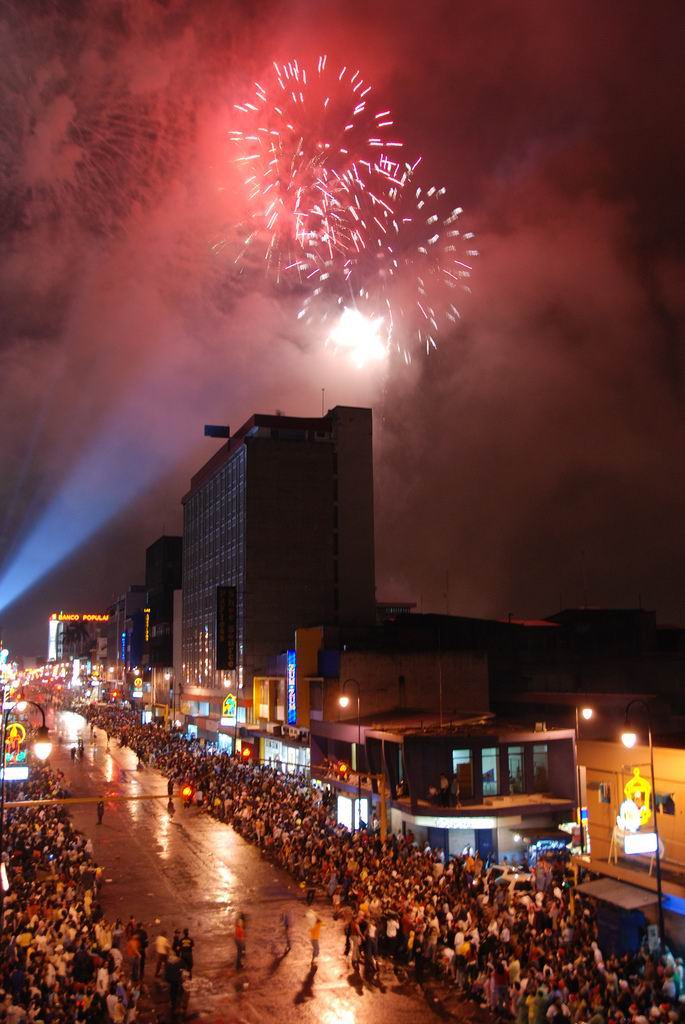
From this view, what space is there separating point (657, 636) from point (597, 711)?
37795mm

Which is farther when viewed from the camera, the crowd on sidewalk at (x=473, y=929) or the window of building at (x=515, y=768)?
the window of building at (x=515, y=768)

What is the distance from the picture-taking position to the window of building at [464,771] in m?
32.9

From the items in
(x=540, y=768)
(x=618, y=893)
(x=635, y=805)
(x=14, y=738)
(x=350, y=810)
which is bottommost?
(x=350, y=810)

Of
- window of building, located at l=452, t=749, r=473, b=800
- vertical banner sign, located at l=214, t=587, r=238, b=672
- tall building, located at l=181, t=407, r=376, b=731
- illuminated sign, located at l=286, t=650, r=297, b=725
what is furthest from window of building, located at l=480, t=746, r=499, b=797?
vertical banner sign, located at l=214, t=587, r=238, b=672

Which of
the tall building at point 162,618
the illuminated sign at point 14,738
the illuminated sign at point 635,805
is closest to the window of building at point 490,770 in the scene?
the illuminated sign at point 635,805

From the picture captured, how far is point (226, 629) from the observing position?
2886 inches

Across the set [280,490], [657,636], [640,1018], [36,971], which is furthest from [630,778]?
[657,636]

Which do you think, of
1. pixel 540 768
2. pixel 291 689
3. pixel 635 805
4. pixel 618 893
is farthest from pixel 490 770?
pixel 291 689

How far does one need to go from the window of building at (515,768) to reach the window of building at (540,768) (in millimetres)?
614

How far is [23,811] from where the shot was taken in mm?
38719

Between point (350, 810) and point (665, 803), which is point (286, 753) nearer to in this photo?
point (350, 810)

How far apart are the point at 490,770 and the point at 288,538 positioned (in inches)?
1746

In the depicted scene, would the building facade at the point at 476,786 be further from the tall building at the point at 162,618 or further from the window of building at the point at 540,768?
the tall building at the point at 162,618

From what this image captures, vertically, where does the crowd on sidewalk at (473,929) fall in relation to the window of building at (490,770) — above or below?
below
